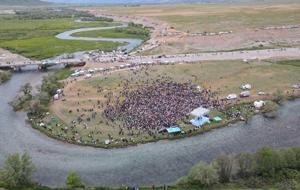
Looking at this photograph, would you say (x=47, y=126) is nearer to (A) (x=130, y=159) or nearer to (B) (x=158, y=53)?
(A) (x=130, y=159)

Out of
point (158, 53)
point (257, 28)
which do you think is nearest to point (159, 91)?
point (158, 53)

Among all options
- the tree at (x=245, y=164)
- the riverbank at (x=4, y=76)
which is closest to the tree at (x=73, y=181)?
the tree at (x=245, y=164)

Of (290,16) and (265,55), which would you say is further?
(290,16)

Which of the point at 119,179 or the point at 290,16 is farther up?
the point at 290,16

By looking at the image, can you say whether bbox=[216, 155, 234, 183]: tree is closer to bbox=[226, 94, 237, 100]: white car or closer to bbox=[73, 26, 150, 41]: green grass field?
bbox=[226, 94, 237, 100]: white car

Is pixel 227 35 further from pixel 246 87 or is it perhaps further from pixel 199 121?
pixel 199 121

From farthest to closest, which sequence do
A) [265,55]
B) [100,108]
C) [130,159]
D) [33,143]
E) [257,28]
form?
[257,28] → [265,55] → [100,108] → [33,143] → [130,159]
